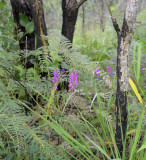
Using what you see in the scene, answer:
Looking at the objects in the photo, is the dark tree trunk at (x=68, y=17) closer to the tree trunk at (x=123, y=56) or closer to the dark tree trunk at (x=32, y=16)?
→ the dark tree trunk at (x=32, y=16)

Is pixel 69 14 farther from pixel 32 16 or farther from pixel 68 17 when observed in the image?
pixel 32 16

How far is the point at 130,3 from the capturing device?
0.81m

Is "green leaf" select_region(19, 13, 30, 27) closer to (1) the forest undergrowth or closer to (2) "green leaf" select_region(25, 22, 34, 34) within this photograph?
(2) "green leaf" select_region(25, 22, 34, 34)

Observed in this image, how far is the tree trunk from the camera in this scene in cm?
82

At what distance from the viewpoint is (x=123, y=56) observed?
2.86ft

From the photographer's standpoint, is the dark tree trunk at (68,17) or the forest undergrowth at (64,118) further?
the dark tree trunk at (68,17)

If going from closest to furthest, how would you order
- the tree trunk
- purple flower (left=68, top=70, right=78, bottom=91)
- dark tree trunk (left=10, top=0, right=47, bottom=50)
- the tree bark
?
1. the tree trunk
2. purple flower (left=68, top=70, right=78, bottom=91)
3. dark tree trunk (left=10, top=0, right=47, bottom=50)
4. the tree bark

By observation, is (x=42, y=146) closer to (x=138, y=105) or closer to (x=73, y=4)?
(x=138, y=105)

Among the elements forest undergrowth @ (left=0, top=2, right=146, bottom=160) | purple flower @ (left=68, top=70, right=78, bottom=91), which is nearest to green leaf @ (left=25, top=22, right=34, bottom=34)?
forest undergrowth @ (left=0, top=2, right=146, bottom=160)

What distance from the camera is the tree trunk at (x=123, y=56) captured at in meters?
0.82

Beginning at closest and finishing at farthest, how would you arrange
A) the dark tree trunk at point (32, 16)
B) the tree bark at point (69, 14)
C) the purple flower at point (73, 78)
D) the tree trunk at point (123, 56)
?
the tree trunk at point (123, 56), the purple flower at point (73, 78), the dark tree trunk at point (32, 16), the tree bark at point (69, 14)

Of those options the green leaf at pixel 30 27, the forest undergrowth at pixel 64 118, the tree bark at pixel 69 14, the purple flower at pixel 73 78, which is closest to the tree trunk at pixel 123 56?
the forest undergrowth at pixel 64 118

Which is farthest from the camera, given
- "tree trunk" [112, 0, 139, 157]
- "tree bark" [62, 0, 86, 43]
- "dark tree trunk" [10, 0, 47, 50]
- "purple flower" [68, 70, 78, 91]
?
"tree bark" [62, 0, 86, 43]

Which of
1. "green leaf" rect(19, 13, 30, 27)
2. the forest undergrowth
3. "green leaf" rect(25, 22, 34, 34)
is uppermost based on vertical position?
"green leaf" rect(19, 13, 30, 27)
